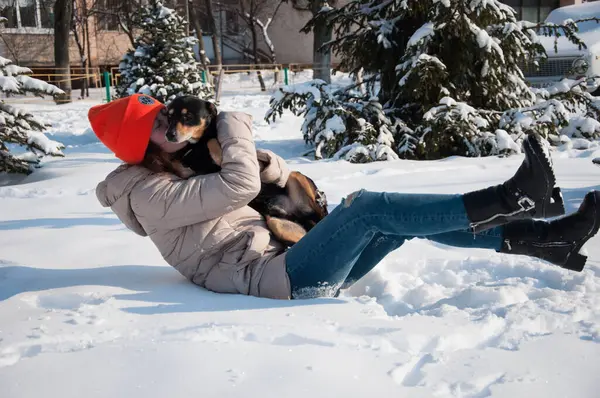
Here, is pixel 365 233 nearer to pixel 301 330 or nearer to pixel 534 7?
pixel 301 330

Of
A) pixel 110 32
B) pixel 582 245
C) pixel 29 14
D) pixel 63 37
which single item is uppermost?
pixel 29 14

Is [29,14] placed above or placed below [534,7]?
above

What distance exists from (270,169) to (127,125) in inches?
27.7

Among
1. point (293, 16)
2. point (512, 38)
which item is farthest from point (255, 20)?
point (512, 38)

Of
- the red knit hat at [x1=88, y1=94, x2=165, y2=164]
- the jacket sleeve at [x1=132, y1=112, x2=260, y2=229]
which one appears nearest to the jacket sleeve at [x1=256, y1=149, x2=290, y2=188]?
the jacket sleeve at [x1=132, y1=112, x2=260, y2=229]

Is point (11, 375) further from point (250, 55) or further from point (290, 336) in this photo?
point (250, 55)

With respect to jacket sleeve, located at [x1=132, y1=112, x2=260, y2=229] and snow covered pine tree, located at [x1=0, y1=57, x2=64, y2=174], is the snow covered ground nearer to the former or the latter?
jacket sleeve, located at [x1=132, y1=112, x2=260, y2=229]

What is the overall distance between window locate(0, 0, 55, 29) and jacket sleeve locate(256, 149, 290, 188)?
28.3m

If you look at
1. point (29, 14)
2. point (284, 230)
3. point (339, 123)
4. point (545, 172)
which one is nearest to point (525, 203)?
point (545, 172)

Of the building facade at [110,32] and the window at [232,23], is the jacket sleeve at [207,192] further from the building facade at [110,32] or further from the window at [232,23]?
the window at [232,23]

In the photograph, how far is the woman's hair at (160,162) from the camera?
2709 mm

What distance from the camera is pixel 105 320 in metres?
2.29

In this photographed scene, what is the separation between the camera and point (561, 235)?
8.29 feet

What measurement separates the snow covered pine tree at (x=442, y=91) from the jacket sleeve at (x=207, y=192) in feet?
16.2
